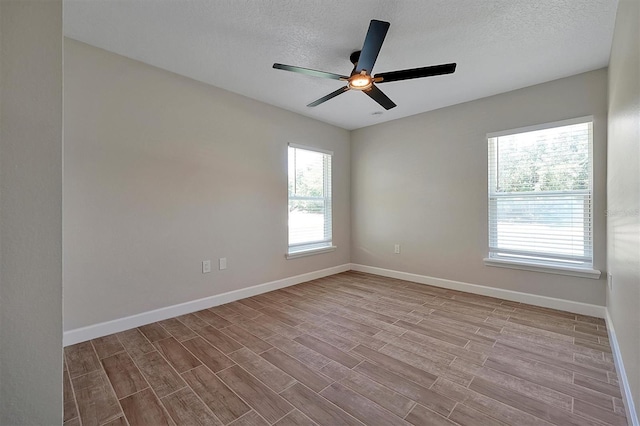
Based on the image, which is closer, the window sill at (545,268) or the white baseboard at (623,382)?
the white baseboard at (623,382)

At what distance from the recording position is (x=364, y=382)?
1.81 metres

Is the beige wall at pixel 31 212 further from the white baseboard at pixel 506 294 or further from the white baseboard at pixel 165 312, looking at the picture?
the white baseboard at pixel 506 294

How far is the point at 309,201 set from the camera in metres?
4.35

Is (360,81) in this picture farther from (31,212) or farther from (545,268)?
(545,268)

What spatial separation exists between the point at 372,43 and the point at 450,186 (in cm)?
253

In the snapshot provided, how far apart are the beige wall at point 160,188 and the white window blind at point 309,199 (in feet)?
0.71

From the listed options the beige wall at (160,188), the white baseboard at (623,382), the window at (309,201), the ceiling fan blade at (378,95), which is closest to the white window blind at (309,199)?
the window at (309,201)

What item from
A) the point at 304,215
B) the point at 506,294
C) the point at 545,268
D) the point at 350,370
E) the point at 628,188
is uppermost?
the point at 628,188

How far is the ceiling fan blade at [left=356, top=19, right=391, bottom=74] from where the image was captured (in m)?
1.74

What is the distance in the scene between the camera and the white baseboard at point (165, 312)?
2336 millimetres

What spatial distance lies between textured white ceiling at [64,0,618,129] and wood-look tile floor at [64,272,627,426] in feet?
8.28

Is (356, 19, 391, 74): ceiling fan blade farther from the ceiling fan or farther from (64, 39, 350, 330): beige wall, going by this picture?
(64, 39, 350, 330): beige wall

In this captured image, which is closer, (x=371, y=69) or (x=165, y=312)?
(x=371, y=69)

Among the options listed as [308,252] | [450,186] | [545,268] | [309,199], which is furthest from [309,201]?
[545,268]
